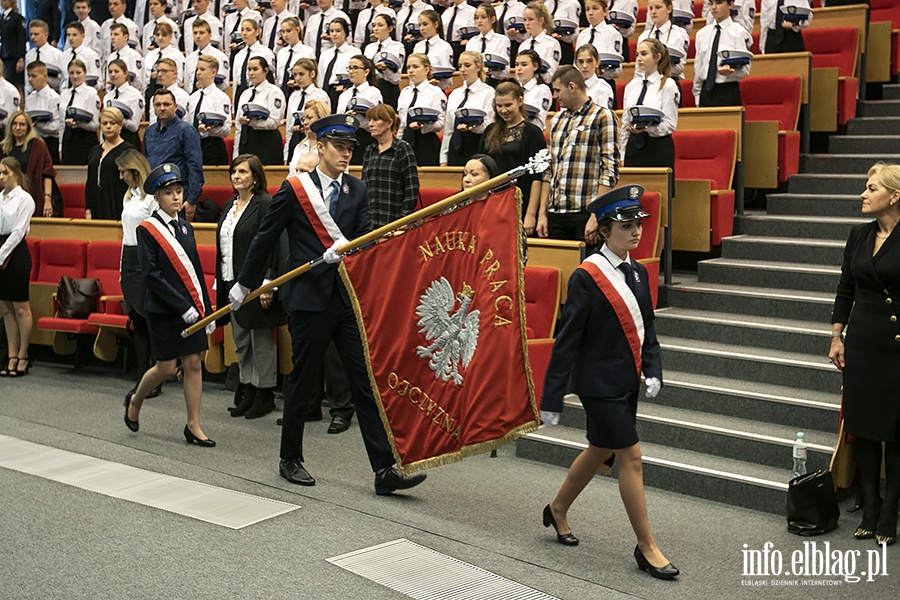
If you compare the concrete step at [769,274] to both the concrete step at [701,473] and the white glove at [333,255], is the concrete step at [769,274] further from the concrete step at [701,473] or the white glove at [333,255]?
the white glove at [333,255]

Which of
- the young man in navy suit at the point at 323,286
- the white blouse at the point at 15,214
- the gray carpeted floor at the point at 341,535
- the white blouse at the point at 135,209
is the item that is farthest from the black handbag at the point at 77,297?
the young man in navy suit at the point at 323,286

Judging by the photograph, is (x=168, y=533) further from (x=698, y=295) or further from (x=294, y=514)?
(x=698, y=295)

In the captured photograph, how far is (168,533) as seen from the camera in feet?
15.8

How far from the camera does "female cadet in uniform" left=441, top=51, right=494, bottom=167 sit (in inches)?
346

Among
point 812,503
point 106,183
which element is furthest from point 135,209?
point 812,503

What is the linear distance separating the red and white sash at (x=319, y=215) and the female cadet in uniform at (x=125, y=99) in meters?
5.77

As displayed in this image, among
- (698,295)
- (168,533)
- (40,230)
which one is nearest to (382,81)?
(40,230)

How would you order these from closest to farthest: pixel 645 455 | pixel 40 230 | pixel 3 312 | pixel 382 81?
pixel 645 455, pixel 3 312, pixel 40 230, pixel 382 81

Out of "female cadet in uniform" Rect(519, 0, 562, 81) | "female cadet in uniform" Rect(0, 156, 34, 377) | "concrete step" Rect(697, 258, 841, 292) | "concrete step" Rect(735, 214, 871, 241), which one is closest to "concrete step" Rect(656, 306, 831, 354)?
"concrete step" Rect(697, 258, 841, 292)

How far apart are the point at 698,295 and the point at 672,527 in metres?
2.68

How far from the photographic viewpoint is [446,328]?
5000 mm

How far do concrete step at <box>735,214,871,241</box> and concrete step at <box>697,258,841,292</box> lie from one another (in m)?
0.37

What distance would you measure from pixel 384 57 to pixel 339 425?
4.82 m

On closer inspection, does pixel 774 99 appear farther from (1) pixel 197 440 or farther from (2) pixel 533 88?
(1) pixel 197 440
